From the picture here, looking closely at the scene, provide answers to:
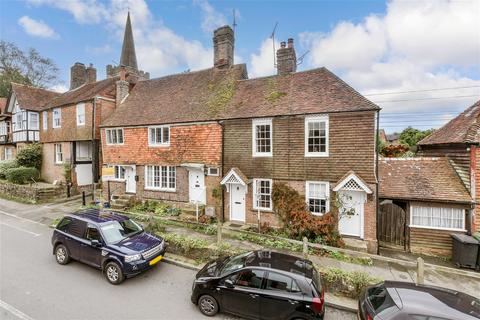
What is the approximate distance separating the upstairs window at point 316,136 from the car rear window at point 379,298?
23.7 ft

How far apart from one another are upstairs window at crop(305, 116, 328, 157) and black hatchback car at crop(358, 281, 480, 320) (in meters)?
7.34

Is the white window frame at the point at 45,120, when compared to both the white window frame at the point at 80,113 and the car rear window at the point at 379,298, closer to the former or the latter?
the white window frame at the point at 80,113

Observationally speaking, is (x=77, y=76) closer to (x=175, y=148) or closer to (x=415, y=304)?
(x=175, y=148)

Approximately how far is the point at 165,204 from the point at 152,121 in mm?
5874

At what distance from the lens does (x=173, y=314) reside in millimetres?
6504

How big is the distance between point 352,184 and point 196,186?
30.1ft

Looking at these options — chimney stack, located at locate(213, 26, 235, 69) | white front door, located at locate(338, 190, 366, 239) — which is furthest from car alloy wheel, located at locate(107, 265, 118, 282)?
chimney stack, located at locate(213, 26, 235, 69)

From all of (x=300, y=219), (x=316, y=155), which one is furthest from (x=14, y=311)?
(x=316, y=155)

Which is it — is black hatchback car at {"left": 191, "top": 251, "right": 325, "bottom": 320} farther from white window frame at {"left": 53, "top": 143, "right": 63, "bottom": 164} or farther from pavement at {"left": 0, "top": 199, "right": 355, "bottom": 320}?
white window frame at {"left": 53, "top": 143, "right": 63, "bottom": 164}

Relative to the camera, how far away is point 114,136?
18828mm

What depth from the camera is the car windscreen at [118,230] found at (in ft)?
28.1

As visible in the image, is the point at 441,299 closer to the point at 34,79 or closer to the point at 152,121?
the point at 152,121

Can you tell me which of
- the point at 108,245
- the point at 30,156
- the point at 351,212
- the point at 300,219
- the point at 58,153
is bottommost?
the point at 300,219

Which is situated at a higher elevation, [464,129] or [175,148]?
[464,129]
